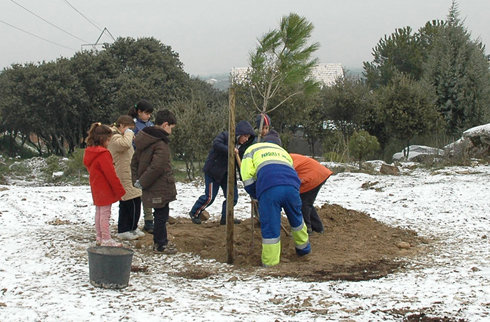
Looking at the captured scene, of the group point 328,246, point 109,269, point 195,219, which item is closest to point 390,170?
point 195,219

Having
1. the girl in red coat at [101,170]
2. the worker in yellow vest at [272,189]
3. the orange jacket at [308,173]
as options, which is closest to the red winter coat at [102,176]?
the girl in red coat at [101,170]

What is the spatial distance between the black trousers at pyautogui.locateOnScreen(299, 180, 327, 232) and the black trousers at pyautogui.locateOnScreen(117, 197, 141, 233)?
190 centimetres

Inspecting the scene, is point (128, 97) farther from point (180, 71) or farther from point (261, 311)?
point (261, 311)

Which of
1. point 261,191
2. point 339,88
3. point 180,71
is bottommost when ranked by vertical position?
point 261,191

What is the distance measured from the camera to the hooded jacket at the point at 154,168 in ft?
17.2

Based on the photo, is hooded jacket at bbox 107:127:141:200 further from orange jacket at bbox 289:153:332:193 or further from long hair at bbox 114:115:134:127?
orange jacket at bbox 289:153:332:193

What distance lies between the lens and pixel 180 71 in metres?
29.7

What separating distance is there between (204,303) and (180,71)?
2690 centimetres

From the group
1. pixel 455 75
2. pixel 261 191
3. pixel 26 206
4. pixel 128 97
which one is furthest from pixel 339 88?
pixel 261 191

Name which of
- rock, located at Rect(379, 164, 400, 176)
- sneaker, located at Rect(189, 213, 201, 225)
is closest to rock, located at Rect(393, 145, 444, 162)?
rock, located at Rect(379, 164, 400, 176)

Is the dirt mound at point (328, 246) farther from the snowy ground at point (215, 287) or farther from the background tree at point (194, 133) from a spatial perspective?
the background tree at point (194, 133)

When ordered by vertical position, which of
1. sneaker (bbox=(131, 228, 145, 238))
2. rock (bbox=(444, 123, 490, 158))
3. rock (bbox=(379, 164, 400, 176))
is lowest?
sneaker (bbox=(131, 228, 145, 238))

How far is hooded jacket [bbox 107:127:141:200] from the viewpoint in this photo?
5703mm

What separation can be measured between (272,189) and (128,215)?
1963mm
